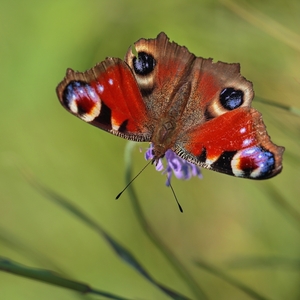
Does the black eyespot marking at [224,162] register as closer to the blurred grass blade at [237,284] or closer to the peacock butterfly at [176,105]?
the peacock butterfly at [176,105]

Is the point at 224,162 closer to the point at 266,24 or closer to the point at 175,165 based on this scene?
the point at 175,165

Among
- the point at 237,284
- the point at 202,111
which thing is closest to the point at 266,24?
the point at 202,111

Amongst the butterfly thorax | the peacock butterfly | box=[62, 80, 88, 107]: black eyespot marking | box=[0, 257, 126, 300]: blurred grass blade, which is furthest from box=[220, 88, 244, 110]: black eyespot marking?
box=[0, 257, 126, 300]: blurred grass blade

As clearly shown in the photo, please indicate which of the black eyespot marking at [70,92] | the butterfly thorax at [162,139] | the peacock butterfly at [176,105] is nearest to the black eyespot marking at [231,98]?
the peacock butterfly at [176,105]

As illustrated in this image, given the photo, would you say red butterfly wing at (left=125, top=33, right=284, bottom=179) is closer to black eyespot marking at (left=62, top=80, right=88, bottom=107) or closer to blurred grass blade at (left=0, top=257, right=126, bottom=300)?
black eyespot marking at (left=62, top=80, right=88, bottom=107)

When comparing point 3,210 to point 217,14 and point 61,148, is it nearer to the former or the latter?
point 61,148

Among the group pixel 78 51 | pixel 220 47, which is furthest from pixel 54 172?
pixel 220 47
